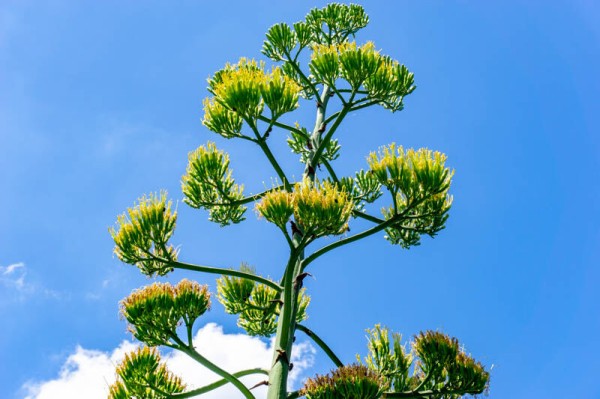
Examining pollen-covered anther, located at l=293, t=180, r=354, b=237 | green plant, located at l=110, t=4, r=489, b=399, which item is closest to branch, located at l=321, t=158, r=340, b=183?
green plant, located at l=110, t=4, r=489, b=399

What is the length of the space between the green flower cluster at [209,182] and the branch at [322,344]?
1.63 m

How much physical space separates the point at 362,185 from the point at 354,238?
5.56 ft

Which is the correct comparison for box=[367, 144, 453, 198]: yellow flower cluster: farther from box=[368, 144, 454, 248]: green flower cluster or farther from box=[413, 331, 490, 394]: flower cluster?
box=[413, 331, 490, 394]: flower cluster

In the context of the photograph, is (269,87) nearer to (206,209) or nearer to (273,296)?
(206,209)

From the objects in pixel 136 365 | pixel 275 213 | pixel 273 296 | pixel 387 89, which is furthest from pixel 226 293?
pixel 387 89

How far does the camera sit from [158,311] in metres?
5.53

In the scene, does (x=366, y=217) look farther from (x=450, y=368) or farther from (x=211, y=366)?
(x=211, y=366)

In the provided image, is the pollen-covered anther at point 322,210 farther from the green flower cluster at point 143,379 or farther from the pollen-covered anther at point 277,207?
the green flower cluster at point 143,379

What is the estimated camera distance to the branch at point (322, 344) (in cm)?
548

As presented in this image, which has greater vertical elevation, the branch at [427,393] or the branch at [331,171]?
the branch at [331,171]

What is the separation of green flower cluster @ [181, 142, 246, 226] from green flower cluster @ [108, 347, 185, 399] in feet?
5.59

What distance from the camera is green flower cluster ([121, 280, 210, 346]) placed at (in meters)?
5.52

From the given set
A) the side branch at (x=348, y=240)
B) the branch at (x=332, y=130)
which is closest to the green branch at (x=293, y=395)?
the side branch at (x=348, y=240)

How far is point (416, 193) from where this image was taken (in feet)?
17.3
